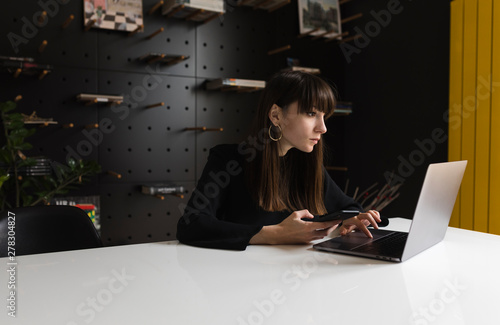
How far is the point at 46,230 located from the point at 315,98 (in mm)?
1032

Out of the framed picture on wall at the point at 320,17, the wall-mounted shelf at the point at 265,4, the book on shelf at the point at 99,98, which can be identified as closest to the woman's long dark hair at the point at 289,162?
the book on shelf at the point at 99,98

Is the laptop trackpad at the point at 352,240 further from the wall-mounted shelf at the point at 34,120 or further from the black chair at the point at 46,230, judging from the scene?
the wall-mounted shelf at the point at 34,120

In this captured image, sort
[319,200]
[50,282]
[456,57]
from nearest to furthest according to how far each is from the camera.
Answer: [50,282] → [319,200] → [456,57]

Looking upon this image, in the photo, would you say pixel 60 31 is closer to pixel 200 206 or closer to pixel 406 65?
pixel 200 206

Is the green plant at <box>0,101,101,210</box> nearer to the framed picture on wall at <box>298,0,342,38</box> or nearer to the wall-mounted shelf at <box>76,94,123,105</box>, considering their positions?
the wall-mounted shelf at <box>76,94,123,105</box>

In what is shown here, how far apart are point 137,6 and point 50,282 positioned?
2.39m

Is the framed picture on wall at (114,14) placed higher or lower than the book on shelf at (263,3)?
lower

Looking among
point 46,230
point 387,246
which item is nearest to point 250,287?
point 387,246

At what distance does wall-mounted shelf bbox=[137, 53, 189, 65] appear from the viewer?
2.89m

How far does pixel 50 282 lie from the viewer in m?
0.98

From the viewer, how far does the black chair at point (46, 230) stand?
1422 millimetres

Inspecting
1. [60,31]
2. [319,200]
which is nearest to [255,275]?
[319,200]

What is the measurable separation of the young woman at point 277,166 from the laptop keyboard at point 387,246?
4.1 inches

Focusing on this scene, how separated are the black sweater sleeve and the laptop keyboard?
0.32 m
